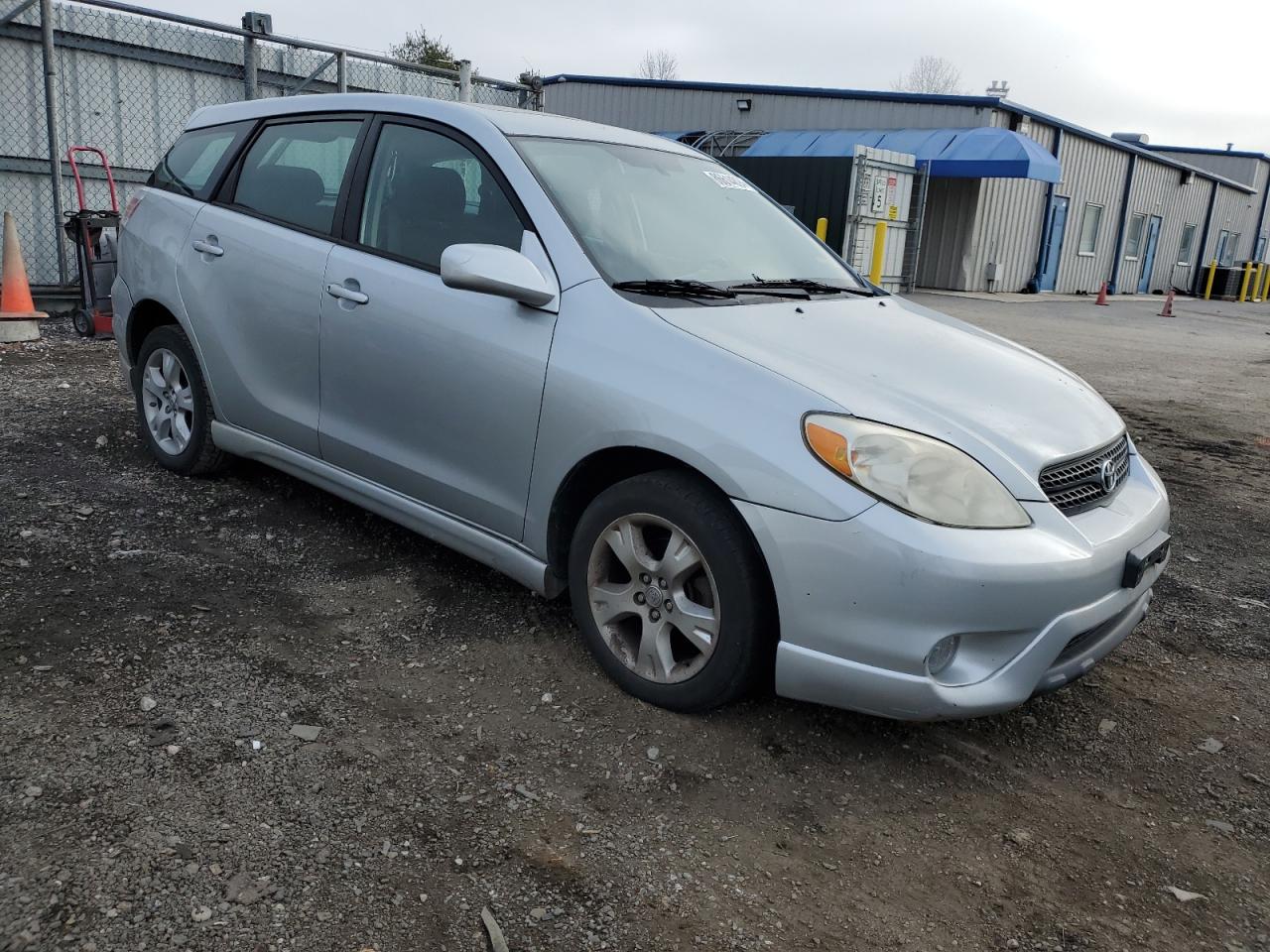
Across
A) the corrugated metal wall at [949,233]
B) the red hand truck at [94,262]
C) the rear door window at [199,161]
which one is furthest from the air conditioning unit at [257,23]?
the corrugated metal wall at [949,233]

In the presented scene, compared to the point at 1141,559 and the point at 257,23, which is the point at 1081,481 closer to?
the point at 1141,559

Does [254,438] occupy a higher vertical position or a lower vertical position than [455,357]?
lower

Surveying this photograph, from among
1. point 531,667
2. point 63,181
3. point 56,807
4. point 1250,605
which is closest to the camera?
point 56,807

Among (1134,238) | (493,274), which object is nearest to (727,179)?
(493,274)

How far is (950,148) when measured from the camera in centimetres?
1962

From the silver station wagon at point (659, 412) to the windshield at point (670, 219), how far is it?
0.05 ft

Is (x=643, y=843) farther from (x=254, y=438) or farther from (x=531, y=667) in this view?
(x=254, y=438)

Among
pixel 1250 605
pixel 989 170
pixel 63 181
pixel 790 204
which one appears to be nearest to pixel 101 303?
pixel 63 181

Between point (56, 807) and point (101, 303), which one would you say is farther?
point (101, 303)

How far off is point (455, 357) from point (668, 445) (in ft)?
2.93

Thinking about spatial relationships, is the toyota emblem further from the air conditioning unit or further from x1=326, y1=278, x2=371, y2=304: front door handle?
the air conditioning unit

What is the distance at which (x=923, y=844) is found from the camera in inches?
98.3

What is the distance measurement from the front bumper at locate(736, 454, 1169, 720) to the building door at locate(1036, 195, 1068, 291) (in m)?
24.4

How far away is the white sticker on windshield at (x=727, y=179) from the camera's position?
4047mm
